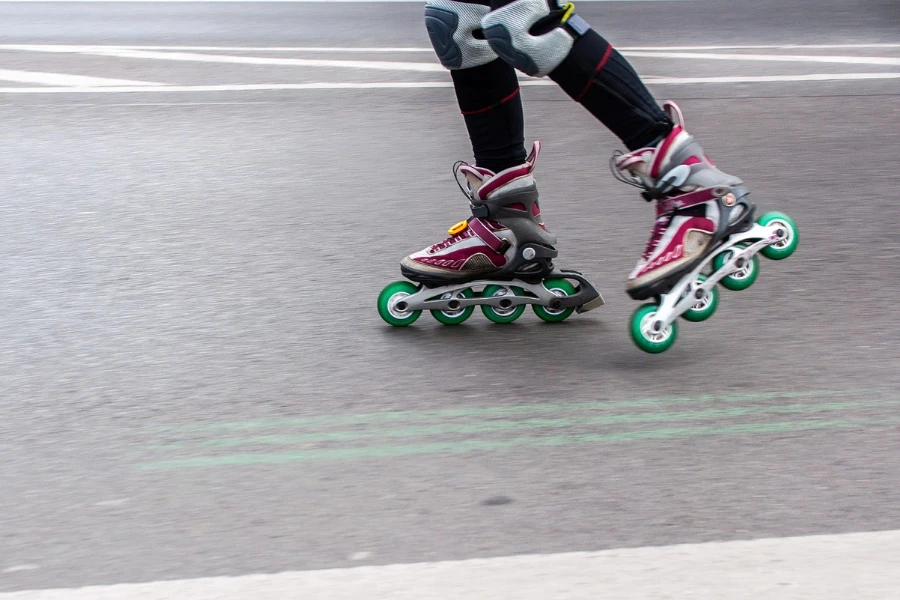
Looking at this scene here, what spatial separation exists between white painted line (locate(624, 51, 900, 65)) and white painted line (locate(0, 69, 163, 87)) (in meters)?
3.68

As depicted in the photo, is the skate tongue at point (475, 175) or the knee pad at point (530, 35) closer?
the knee pad at point (530, 35)

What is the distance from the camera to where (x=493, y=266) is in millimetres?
3658

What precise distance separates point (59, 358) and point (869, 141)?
14.0ft

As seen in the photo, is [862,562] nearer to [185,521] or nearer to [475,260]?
[185,521]

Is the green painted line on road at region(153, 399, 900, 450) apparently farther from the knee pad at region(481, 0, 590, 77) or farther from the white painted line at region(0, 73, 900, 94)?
the white painted line at region(0, 73, 900, 94)

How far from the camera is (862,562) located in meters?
2.23

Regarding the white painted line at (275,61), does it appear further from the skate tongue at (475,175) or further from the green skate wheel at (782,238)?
the green skate wheel at (782,238)

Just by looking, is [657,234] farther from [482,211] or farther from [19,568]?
[19,568]

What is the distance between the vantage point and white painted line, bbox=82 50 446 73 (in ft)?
A: 28.6

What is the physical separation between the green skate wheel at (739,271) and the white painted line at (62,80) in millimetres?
5561

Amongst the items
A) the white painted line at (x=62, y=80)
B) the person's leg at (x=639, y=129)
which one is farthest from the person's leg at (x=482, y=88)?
the white painted line at (x=62, y=80)

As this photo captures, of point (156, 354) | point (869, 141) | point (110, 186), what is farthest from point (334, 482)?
point (869, 141)

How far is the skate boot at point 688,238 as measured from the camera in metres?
3.27

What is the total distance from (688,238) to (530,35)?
673 millimetres
